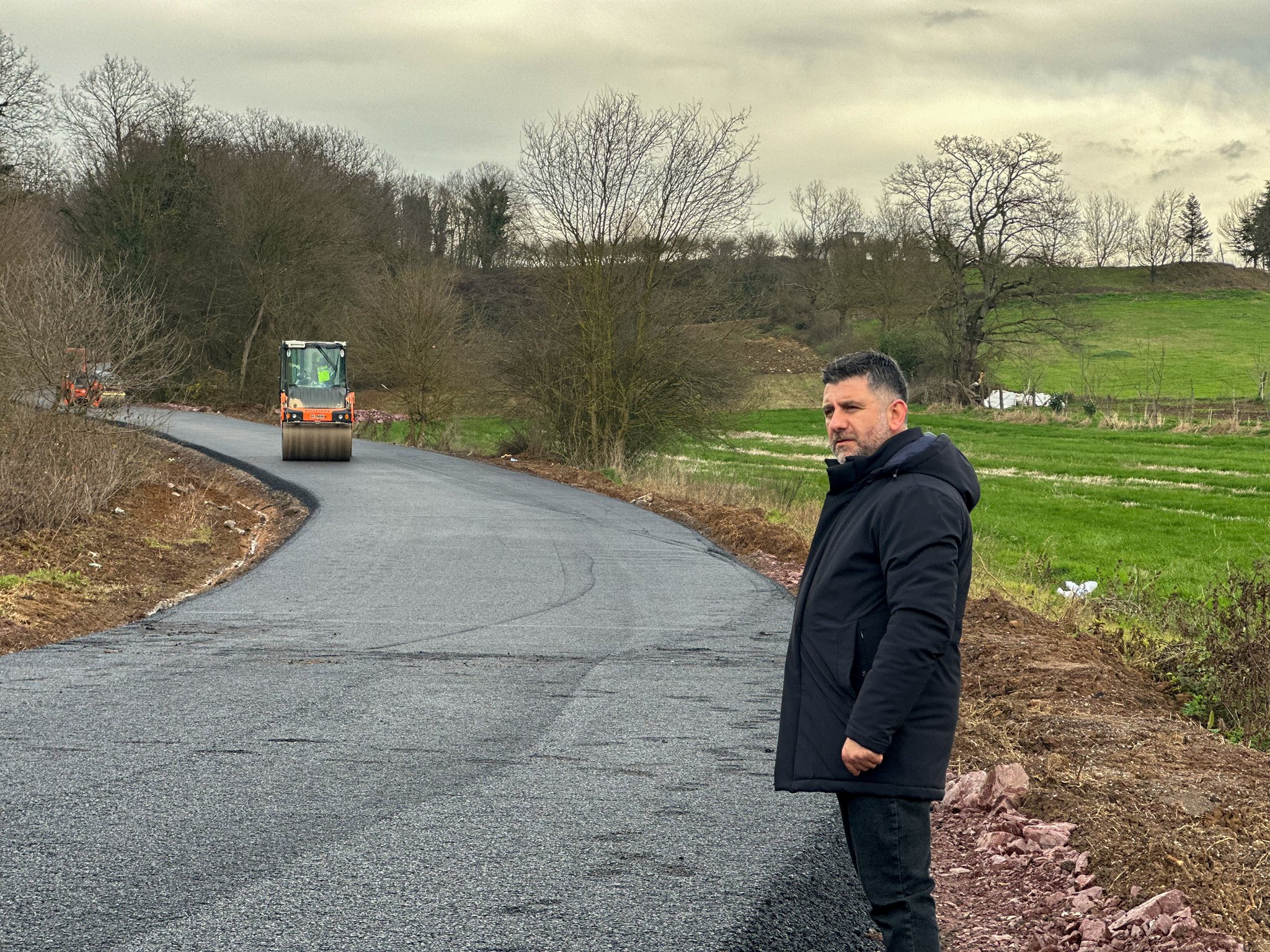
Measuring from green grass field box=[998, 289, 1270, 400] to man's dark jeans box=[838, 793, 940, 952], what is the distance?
182ft

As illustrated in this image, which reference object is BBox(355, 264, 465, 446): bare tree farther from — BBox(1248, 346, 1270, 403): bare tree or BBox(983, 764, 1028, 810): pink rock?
BBox(983, 764, 1028, 810): pink rock

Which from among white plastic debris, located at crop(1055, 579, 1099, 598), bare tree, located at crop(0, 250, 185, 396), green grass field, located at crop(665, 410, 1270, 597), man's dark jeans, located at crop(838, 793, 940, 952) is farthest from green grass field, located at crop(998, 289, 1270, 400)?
man's dark jeans, located at crop(838, 793, 940, 952)

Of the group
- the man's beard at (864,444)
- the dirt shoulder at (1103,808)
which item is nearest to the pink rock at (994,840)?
the dirt shoulder at (1103,808)

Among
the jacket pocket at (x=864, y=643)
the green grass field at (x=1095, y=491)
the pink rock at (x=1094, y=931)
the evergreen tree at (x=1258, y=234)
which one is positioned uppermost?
the evergreen tree at (x=1258, y=234)

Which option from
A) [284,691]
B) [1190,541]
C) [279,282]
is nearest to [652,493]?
[1190,541]

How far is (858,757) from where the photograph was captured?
331cm

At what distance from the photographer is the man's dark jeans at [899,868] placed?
340cm

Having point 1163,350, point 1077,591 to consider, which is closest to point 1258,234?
point 1163,350

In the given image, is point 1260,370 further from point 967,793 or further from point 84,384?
point 967,793

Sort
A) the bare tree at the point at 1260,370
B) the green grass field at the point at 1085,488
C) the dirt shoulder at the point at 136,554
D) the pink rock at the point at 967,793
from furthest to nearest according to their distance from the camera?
1. the bare tree at the point at 1260,370
2. the green grass field at the point at 1085,488
3. the dirt shoulder at the point at 136,554
4. the pink rock at the point at 967,793

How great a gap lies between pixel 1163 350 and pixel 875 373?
217 feet

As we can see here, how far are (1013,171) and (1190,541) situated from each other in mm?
42166

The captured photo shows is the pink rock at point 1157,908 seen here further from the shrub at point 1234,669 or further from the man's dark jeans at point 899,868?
the shrub at point 1234,669

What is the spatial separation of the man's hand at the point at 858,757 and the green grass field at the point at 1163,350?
182 ft
